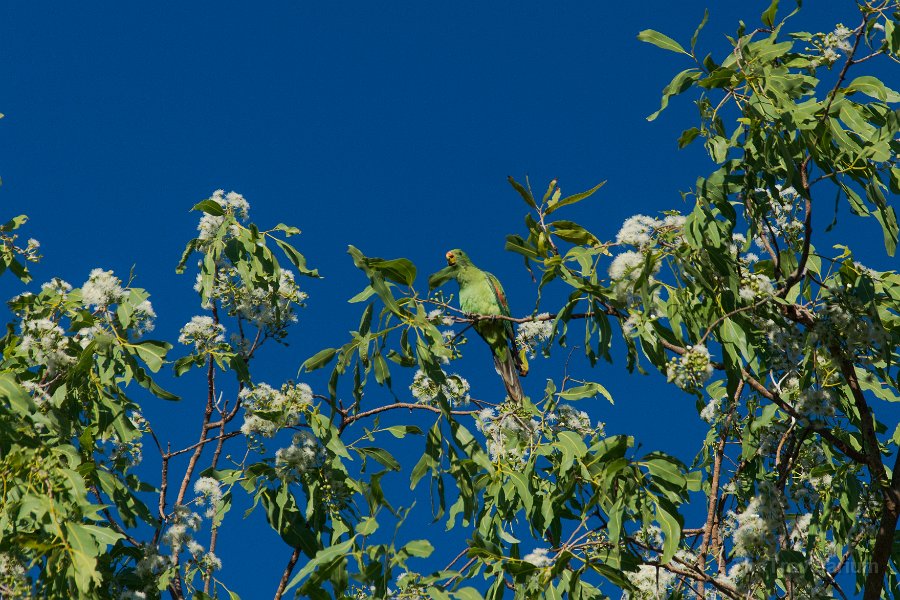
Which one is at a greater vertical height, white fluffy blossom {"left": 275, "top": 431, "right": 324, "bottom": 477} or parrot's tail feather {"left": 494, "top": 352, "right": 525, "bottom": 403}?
parrot's tail feather {"left": 494, "top": 352, "right": 525, "bottom": 403}

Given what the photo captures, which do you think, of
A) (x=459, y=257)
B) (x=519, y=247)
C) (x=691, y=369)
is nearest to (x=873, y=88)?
(x=691, y=369)

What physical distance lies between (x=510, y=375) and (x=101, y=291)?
1.93 meters

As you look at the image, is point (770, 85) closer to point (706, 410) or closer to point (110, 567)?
point (706, 410)

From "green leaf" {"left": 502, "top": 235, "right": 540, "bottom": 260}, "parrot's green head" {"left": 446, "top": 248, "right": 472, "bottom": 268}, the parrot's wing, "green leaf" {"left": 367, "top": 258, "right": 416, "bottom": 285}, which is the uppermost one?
"parrot's green head" {"left": 446, "top": 248, "right": 472, "bottom": 268}

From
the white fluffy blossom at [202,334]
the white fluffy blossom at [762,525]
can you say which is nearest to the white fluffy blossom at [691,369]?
the white fluffy blossom at [762,525]

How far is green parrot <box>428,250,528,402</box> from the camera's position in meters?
4.57

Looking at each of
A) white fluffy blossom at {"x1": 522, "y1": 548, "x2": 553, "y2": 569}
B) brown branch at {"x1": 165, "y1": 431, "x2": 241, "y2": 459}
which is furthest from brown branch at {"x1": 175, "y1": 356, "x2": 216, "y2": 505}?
white fluffy blossom at {"x1": 522, "y1": 548, "x2": 553, "y2": 569}

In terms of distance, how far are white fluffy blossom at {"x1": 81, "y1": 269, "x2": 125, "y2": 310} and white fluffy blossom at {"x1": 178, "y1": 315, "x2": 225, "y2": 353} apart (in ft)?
1.97

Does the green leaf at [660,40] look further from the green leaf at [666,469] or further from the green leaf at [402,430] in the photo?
the green leaf at [402,430]

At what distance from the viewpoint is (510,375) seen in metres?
4.77

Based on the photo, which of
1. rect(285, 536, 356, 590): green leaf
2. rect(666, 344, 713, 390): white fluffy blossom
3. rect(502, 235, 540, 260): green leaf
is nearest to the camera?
rect(285, 536, 356, 590): green leaf

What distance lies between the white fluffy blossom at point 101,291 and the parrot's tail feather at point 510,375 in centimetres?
175

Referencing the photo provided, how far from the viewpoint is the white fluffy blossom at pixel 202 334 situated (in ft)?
14.6

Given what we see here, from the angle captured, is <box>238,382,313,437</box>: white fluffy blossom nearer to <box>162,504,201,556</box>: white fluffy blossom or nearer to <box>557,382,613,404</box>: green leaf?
<box>162,504,201,556</box>: white fluffy blossom
